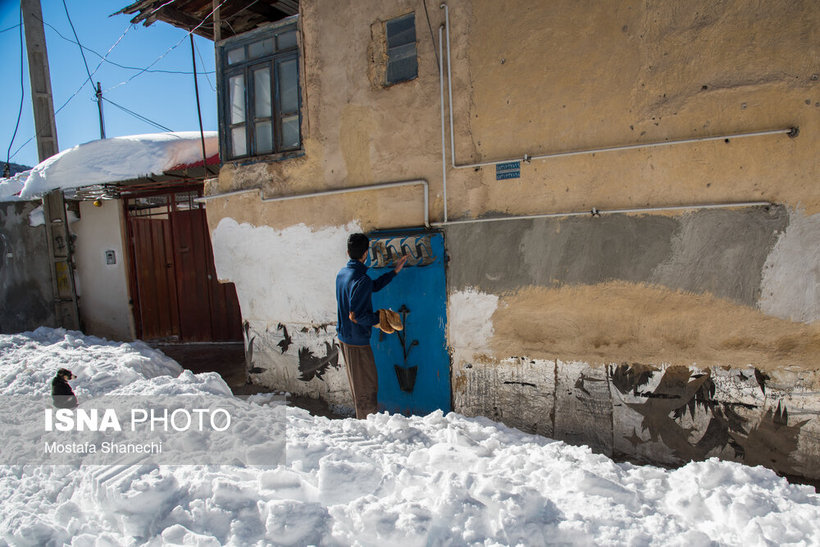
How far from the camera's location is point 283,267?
5.23 metres

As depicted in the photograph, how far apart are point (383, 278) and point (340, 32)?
2660mm

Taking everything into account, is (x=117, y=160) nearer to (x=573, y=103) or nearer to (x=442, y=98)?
(x=442, y=98)

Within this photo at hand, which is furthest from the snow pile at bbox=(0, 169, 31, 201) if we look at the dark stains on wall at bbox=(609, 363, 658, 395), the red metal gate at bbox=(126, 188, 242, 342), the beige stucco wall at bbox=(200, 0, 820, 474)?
the dark stains on wall at bbox=(609, 363, 658, 395)

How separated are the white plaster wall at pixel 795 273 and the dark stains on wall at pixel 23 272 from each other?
1044 centimetres

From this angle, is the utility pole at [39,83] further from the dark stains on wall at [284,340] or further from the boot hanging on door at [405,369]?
the boot hanging on door at [405,369]

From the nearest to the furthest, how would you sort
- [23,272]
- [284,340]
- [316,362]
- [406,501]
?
[406,501]
[316,362]
[284,340]
[23,272]

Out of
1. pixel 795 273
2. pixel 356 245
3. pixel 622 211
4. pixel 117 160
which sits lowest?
pixel 795 273

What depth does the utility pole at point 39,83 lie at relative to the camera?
341 inches

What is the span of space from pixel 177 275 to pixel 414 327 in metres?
5.64

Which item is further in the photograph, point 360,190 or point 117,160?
point 117,160

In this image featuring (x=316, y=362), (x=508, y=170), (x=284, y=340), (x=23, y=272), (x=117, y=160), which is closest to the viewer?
(x=508, y=170)

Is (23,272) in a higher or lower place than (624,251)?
lower

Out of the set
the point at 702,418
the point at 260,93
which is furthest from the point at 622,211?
the point at 260,93

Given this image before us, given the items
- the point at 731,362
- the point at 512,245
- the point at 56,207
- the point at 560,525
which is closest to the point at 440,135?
the point at 512,245
